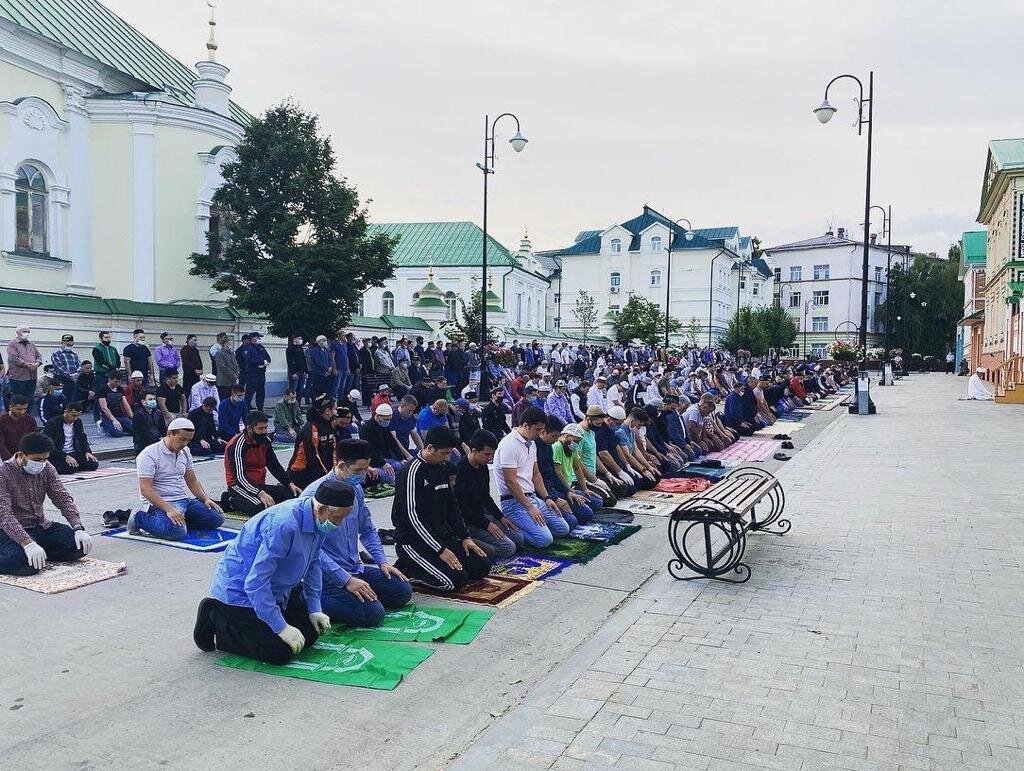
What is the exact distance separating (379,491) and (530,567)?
14.0 feet

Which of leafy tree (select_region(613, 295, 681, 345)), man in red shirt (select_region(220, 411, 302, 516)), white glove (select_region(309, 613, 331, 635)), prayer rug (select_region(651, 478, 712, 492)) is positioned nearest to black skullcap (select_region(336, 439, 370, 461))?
white glove (select_region(309, 613, 331, 635))

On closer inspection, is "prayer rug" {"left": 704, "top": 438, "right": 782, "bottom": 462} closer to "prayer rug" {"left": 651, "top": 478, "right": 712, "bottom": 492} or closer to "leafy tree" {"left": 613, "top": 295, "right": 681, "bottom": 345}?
"prayer rug" {"left": 651, "top": 478, "right": 712, "bottom": 492}

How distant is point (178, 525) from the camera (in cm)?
862

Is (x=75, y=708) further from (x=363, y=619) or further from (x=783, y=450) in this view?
(x=783, y=450)

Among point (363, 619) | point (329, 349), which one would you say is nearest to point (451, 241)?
point (329, 349)

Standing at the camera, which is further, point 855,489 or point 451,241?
point 451,241

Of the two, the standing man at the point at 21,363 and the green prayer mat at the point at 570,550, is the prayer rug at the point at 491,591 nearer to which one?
the green prayer mat at the point at 570,550

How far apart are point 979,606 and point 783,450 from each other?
35.0ft

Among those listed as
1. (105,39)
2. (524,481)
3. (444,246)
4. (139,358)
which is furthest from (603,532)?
(444,246)

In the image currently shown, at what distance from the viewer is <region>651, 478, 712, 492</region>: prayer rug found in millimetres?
12391

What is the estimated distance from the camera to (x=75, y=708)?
4801 millimetres

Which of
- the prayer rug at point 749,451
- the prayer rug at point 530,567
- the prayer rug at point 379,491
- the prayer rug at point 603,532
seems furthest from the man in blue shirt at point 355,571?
the prayer rug at point 749,451

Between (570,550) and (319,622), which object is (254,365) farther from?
(319,622)

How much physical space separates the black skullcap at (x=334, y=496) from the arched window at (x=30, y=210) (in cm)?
2292
